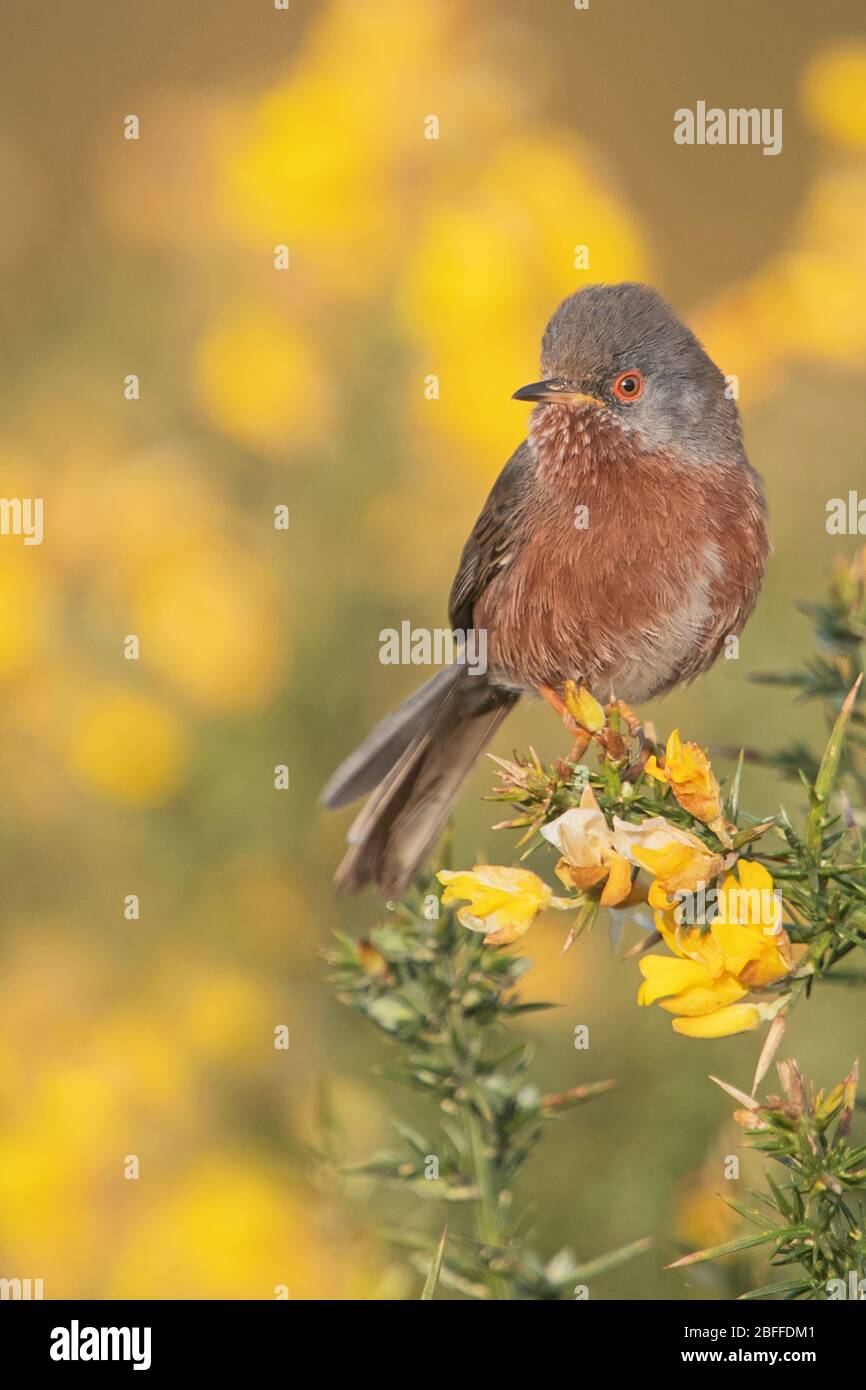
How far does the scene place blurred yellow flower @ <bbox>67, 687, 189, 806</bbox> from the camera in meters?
3.65

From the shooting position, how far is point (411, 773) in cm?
338

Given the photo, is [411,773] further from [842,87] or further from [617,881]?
[842,87]

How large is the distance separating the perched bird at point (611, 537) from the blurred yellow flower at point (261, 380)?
93 cm

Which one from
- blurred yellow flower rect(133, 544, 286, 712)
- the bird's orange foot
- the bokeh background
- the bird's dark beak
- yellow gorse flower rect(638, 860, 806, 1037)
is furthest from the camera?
blurred yellow flower rect(133, 544, 286, 712)

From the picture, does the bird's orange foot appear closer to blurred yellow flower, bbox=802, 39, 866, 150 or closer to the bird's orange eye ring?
the bird's orange eye ring

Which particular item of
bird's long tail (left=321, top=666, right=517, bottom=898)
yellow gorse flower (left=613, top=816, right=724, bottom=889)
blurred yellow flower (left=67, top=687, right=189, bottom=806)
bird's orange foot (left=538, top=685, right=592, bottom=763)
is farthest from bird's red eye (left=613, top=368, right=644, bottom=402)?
yellow gorse flower (left=613, top=816, right=724, bottom=889)

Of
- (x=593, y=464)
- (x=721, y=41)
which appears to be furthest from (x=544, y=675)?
(x=721, y=41)

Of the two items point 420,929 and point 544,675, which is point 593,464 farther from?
point 420,929

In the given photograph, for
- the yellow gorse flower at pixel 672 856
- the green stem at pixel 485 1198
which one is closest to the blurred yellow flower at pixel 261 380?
the green stem at pixel 485 1198

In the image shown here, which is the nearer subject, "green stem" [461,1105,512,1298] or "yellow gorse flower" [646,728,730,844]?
"yellow gorse flower" [646,728,730,844]

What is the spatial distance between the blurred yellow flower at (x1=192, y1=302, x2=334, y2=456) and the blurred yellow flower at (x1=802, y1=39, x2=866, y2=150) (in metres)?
1.76

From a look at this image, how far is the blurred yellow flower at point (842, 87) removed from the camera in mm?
4305

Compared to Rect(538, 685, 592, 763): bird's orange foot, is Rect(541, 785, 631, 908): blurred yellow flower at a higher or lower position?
lower

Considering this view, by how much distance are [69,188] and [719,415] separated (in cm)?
251
